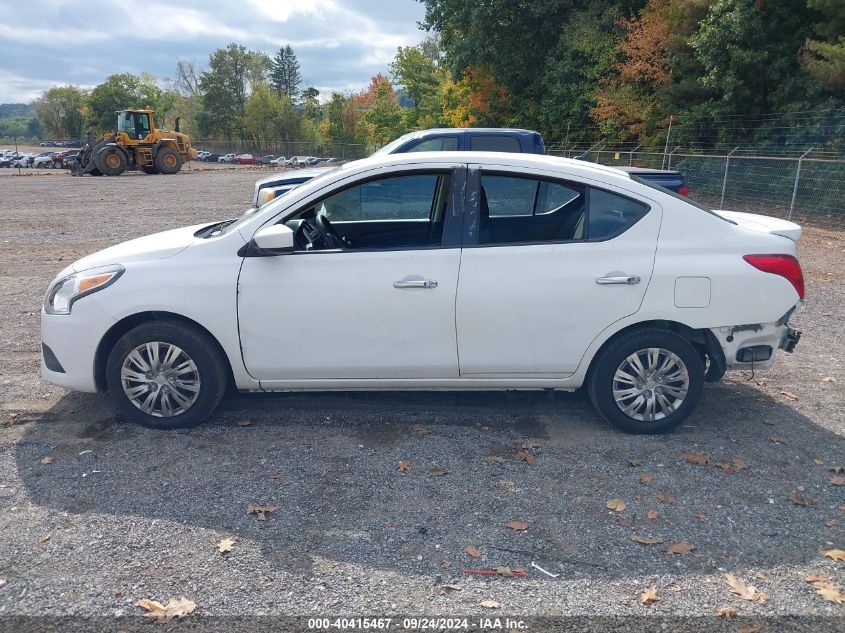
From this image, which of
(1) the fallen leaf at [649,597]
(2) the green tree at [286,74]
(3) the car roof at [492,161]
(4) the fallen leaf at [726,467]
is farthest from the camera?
(2) the green tree at [286,74]

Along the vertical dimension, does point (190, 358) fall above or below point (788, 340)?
below

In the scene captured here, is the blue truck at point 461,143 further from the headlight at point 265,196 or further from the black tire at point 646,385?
the black tire at point 646,385

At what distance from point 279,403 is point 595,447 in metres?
2.30

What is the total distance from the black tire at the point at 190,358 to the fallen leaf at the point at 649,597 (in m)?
2.90

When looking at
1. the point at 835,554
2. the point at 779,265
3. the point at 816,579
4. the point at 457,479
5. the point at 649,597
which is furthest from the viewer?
the point at 779,265

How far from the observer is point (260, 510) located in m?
3.91

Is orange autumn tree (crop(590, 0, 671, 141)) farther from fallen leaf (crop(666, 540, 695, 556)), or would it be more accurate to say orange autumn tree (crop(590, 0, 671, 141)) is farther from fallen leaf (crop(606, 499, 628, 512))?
fallen leaf (crop(666, 540, 695, 556))

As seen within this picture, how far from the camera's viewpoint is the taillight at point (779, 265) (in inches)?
184

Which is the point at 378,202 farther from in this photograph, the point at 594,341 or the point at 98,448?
the point at 98,448

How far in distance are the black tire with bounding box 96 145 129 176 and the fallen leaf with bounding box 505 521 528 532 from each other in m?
37.1

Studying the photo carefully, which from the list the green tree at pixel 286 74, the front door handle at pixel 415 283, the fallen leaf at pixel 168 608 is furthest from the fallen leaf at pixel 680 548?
the green tree at pixel 286 74

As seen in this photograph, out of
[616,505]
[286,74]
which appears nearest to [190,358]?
[616,505]

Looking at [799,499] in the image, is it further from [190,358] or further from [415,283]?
[190,358]

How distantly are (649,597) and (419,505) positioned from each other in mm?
1290
